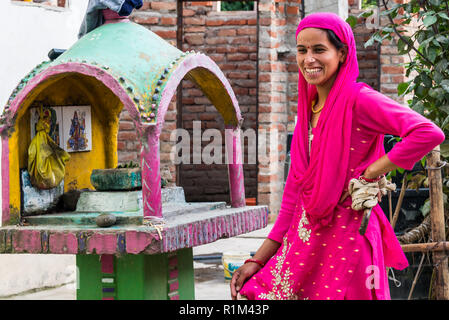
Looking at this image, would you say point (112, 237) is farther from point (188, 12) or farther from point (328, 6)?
point (188, 12)

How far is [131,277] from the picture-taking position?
10.8ft

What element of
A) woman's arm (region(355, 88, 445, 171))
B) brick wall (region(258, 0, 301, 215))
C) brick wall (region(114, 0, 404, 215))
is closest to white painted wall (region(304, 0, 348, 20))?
brick wall (region(114, 0, 404, 215))

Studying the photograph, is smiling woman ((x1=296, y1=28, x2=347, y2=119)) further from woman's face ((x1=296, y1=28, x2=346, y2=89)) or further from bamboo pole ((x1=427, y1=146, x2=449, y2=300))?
bamboo pole ((x1=427, y1=146, x2=449, y2=300))

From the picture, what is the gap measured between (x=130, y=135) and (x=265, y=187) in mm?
1704

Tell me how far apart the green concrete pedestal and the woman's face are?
4.41 ft

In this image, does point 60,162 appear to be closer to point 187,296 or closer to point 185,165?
point 187,296

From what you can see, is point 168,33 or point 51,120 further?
point 168,33

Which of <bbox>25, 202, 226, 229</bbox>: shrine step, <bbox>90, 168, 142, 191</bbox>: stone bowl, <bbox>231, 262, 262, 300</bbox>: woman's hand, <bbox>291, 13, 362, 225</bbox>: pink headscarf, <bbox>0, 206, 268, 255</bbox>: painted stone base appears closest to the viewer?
<bbox>291, 13, 362, 225</bbox>: pink headscarf

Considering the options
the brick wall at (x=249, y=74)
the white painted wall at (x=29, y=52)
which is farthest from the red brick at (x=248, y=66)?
the white painted wall at (x=29, y=52)

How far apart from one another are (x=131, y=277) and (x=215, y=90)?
107 centimetres

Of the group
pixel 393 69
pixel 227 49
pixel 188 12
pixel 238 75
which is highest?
pixel 188 12

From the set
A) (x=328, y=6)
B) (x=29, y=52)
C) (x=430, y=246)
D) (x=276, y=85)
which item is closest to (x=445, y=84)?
(x=430, y=246)

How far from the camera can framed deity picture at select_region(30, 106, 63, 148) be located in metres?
3.48

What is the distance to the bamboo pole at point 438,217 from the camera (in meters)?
3.87
